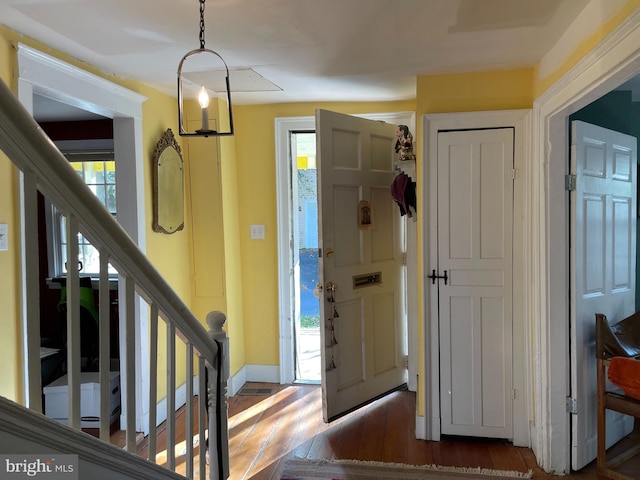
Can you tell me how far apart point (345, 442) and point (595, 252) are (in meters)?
1.83

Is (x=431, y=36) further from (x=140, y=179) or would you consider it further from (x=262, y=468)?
(x=262, y=468)

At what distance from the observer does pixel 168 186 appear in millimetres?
3102

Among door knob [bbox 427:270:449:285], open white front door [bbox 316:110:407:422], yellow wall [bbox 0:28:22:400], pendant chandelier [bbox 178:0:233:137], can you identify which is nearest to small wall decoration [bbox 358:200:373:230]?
open white front door [bbox 316:110:407:422]

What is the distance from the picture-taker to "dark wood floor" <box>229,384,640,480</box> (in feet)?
8.44

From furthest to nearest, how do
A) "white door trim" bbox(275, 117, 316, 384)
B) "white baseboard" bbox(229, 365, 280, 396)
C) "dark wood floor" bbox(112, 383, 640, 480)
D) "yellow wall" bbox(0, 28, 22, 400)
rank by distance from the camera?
"white baseboard" bbox(229, 365, 280, 396), "white door trim" bbox(275, 117, 316, 384), "dark wood floor" bbox(112, 383, 640, 480), "yellow wall" bbox(0, 28, 22, 400)

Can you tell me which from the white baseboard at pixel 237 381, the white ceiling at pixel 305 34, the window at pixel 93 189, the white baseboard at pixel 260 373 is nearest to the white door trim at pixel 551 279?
the white ceiling at pixel 305 34

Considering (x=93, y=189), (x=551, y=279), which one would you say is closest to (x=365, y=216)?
(x=551, y=279)

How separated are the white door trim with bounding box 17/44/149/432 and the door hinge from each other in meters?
2.42

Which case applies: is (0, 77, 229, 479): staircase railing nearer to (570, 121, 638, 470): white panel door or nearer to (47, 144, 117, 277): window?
(570, 121, 638, 470): white panel door

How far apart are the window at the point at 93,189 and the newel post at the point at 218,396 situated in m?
2.51

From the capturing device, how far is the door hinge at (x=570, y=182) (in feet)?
7.84

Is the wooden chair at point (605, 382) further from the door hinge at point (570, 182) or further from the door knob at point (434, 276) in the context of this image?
the door knob at point (434, 276)

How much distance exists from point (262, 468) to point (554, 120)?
8.02 ft

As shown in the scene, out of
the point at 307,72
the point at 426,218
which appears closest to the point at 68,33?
the point at 307,72
